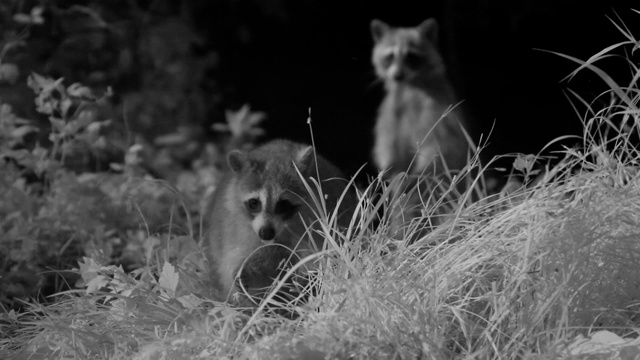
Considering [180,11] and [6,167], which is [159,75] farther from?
[6,167]

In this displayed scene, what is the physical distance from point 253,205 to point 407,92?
2.43 metres

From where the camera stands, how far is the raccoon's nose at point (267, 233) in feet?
15.8

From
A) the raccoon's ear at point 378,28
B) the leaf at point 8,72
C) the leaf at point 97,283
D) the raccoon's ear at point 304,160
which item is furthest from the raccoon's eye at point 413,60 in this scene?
the leaf at point 97,283

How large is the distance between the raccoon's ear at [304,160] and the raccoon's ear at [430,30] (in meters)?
2.43

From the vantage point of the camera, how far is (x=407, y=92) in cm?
717

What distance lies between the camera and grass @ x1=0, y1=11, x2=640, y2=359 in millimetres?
3414

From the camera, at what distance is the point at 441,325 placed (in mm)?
3535

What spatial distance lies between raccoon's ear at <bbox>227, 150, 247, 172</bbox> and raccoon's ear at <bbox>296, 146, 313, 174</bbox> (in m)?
0.28

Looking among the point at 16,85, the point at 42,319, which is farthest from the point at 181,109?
the point at 42,319

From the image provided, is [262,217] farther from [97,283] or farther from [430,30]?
[430,30]

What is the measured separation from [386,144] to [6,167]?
2498 mm

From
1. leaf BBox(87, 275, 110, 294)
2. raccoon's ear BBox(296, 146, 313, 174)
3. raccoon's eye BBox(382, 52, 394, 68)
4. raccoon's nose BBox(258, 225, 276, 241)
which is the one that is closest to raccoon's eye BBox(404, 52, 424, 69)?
raccoon's eye BBox(382, 52, 394, 68)

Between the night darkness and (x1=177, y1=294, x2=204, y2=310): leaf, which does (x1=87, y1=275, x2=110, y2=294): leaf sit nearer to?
(x1=177, y1=294, x2=204, y2=310): leaf

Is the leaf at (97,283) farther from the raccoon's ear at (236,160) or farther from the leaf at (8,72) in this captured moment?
the leaf at (8,72)
